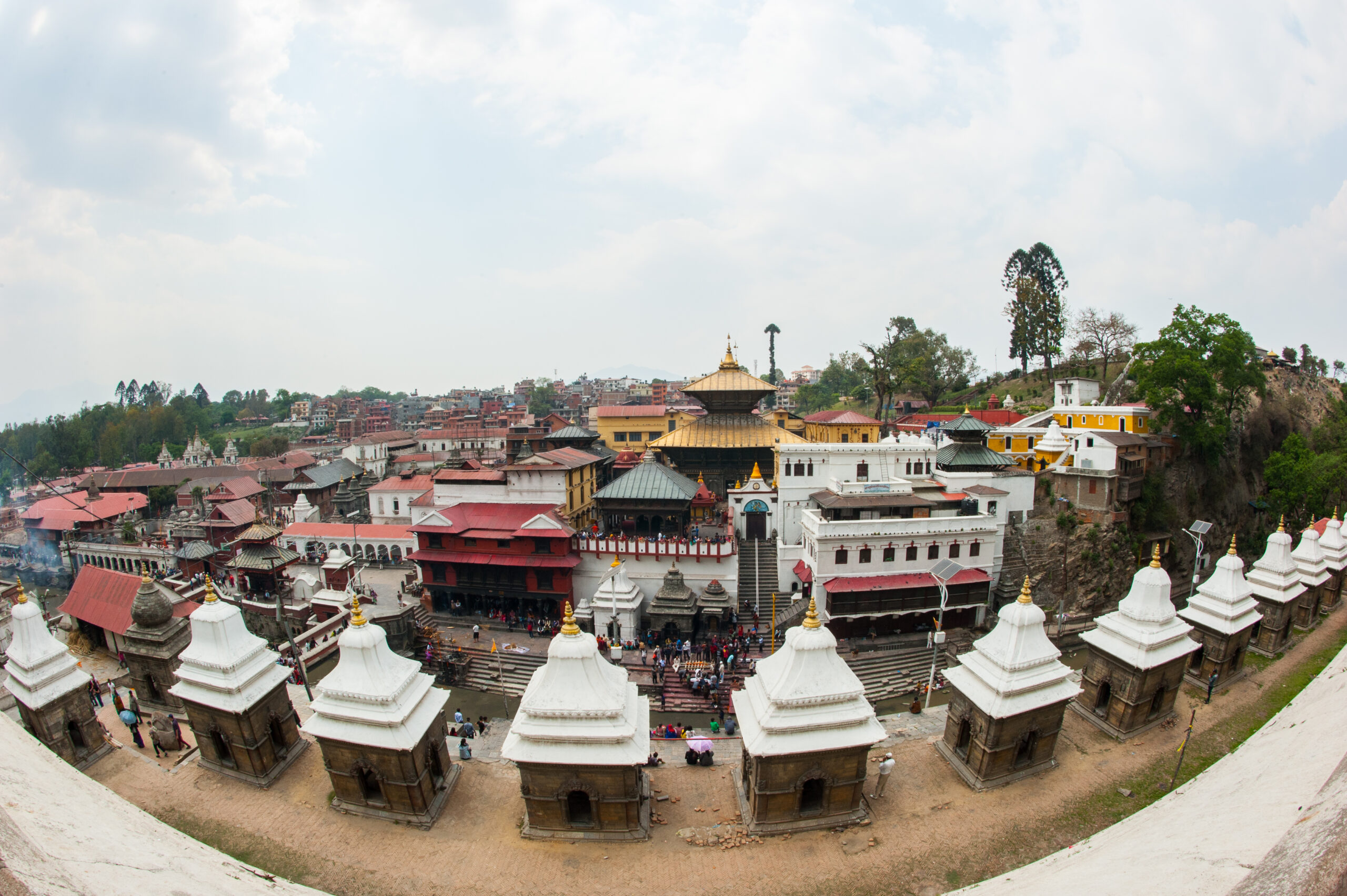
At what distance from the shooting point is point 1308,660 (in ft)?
61.1

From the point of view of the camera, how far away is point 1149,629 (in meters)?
14.6

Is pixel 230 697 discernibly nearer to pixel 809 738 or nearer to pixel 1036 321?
pixel 809 738

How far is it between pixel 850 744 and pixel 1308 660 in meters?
18.5

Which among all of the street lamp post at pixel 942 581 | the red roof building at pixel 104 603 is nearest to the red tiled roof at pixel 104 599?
the red roof building at pixel 104 603

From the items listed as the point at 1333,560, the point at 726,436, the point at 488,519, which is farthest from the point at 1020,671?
the point at 726,436

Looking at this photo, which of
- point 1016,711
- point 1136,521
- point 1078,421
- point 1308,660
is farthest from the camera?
point 1078,421

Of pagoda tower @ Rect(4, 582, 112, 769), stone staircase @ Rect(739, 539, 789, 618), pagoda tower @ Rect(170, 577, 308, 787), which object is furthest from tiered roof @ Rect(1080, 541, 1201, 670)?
pagoda tower @ Rect(4, 582, 112, 769)

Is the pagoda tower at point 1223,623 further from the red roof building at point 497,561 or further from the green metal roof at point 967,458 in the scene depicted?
the red roof building at point 497,561

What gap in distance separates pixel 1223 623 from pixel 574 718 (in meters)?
18.8

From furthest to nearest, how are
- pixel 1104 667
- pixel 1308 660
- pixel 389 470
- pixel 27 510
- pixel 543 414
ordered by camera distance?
pixel 543 414
pixel 389 470
pixel 27 510
pixel 1308 660
pixel 1104 667

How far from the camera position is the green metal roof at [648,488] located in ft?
92.4

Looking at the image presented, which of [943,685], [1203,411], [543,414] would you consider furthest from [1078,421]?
[543,414]

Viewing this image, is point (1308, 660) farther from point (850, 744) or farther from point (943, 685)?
point (850, 744)

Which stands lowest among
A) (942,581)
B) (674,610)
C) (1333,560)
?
(674,610)
